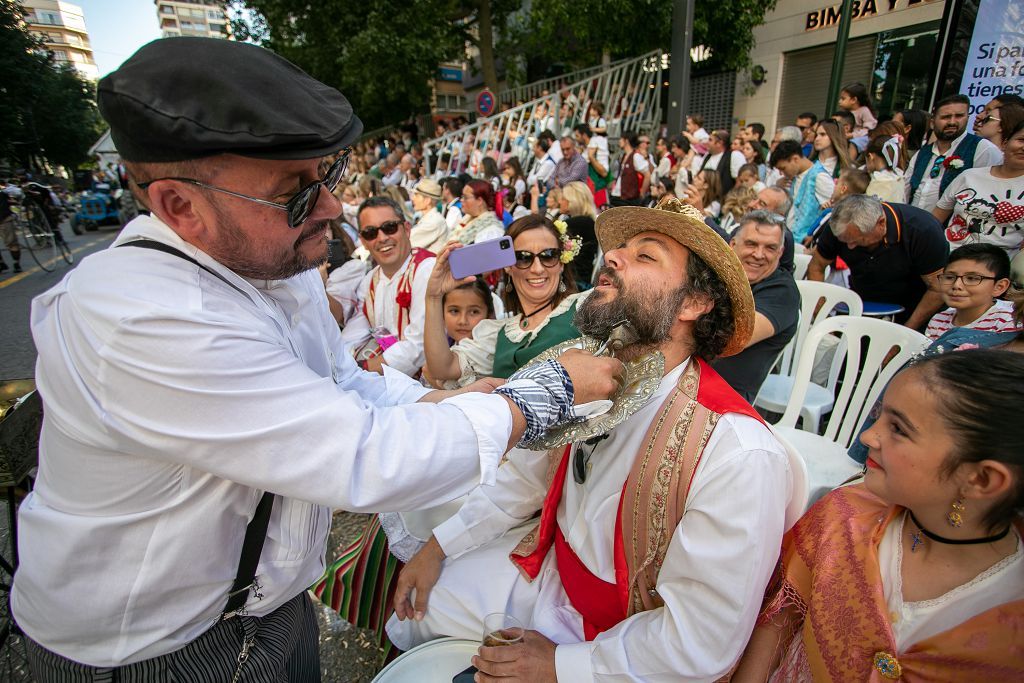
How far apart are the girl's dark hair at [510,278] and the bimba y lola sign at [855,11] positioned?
10364 millimetres

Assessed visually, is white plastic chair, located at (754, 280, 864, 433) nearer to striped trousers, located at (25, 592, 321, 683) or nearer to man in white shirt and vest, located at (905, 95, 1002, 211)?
man in white shirt and vest, located at (905, 95, 1002, 211)

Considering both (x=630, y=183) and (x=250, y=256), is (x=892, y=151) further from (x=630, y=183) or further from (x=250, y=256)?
(x=250, y=256)

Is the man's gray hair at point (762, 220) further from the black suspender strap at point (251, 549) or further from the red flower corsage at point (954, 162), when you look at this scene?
the black suspender strap at point (251, 549)

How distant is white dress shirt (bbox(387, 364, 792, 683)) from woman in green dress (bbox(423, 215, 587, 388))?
1.00 metres

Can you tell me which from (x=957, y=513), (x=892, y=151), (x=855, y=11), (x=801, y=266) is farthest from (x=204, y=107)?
(x=855, y=11)

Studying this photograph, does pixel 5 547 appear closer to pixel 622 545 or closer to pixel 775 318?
pixel 622 545

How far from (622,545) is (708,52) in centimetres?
1537

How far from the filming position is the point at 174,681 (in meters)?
1.23

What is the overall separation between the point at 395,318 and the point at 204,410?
305 cm

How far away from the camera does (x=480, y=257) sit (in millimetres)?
2775

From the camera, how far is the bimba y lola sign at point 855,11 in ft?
33.5

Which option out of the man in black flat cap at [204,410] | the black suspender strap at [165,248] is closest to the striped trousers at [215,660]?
the man in black flat cap at [204,410]

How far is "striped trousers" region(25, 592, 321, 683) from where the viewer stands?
1205 millimetres

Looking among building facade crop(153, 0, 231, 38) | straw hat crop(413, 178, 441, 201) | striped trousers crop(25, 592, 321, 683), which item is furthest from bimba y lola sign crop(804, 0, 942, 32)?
building facade crop(153, 0, 231, 38)
